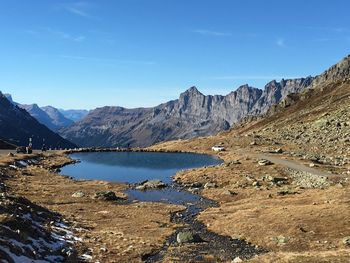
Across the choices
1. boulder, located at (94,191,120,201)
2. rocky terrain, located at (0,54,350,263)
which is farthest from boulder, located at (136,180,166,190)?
boulder, located at (94,191,120,201)

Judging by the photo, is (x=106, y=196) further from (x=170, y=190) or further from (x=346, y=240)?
(x=346, y=240)

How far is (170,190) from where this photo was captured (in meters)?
82.1

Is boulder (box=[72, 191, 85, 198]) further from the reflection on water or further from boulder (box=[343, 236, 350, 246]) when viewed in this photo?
boulder (box=[343, 236, 350, 246])

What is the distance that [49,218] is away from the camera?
50.8 meters

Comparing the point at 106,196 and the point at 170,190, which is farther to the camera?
the point at 170,190

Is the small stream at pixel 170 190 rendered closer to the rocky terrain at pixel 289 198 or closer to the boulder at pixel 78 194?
the rocky terrain at pixel 289 198

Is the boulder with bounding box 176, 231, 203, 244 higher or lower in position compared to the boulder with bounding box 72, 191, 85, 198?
lower

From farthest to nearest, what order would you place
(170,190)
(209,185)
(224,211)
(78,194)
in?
(170,190), (209,185), (78,194), (224,211)

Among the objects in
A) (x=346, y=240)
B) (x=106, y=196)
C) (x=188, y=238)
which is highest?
(x=346, y=240)

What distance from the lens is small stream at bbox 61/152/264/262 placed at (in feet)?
138

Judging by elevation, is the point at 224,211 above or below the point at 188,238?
above

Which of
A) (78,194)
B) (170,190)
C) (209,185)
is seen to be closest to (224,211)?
(209,185)

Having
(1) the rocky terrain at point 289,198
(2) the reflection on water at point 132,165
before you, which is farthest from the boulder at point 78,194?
(2) the reflection on water at point 132,165

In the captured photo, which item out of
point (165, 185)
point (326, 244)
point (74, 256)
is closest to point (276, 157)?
point (165, 185)
